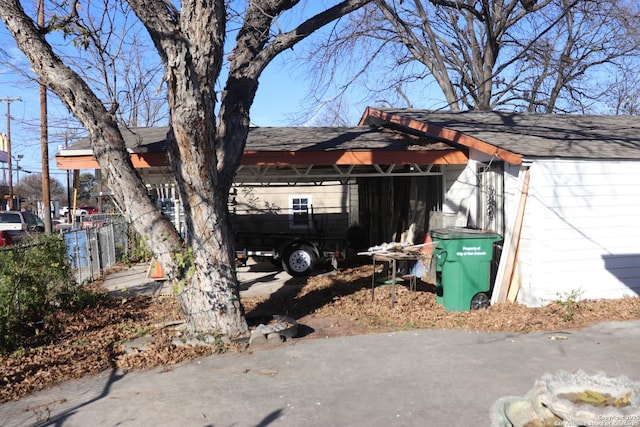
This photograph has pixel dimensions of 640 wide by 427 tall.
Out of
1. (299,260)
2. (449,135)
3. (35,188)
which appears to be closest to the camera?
(449,135)

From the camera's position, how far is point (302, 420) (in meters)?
4.59

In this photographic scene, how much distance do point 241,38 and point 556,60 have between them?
16733 millimetres

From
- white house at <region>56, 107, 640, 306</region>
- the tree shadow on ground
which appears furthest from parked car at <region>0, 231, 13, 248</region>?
the tree shadow on ground

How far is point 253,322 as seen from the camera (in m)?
7.74

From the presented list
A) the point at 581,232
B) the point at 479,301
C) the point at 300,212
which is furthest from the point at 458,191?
the point at 300,212

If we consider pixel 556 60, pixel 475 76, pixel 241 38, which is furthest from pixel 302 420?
pixel 475 76

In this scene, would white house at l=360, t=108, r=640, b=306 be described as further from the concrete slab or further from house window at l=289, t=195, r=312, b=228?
house window at l=289, t=195, r=312, b=228

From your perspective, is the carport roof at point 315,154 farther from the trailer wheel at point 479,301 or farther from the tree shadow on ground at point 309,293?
the trailer wheel at point 479,301

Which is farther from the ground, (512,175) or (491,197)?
(512,175)

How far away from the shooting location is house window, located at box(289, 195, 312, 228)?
1700cm

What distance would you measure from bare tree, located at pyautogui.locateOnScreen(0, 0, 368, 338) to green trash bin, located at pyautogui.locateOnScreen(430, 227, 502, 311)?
3.18 meters

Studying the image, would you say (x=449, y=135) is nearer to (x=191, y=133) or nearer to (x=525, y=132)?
(x=525, y=132)

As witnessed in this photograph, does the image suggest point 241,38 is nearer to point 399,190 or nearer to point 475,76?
point 399,190

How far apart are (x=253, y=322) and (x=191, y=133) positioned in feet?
9.56
